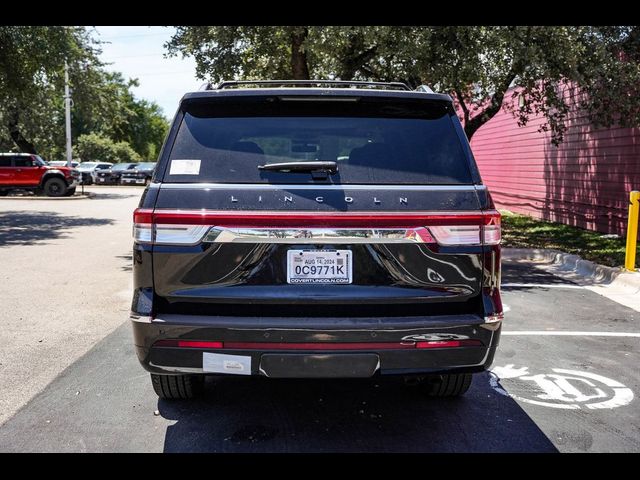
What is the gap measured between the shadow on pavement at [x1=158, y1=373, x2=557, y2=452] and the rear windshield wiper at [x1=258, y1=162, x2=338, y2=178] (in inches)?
60.8

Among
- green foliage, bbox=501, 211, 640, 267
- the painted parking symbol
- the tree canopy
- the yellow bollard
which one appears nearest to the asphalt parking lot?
the painted parking symbol

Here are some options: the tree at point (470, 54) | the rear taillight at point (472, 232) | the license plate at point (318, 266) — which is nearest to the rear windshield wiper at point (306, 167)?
the license plate at point (318, 266)

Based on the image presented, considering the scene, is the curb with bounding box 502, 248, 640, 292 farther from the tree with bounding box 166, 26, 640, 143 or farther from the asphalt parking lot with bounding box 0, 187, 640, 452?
the tree with bounding box 166, 26, 640, 143

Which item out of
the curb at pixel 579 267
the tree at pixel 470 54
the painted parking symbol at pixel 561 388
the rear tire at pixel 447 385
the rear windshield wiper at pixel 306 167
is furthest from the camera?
the tree at pixel 470 54

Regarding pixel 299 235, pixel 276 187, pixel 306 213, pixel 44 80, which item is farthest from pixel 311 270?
pixel 44 80

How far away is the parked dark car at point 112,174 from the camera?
41.7m

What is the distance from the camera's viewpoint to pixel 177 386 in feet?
13.1

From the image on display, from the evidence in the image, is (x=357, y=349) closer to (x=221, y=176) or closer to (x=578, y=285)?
(x=221, y=176)

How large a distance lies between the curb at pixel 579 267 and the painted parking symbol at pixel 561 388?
4.02m

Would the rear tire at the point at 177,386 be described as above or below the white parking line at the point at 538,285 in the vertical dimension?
above

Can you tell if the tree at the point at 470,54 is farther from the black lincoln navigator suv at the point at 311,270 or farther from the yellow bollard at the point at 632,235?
the black lincoln navigator suv at the point at 311,270

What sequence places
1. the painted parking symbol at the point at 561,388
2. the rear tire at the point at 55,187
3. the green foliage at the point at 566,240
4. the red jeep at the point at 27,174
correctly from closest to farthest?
the painted parking symbol at the point at 561,388
the green foliage at the point at 566,240
the red jeep at the point at 27,174
the rear tire at the point at 55,187

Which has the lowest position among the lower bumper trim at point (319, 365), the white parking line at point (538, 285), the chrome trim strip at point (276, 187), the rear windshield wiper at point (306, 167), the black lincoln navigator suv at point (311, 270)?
the white parking line at point (538, 285)

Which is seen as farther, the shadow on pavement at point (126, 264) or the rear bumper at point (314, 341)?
the shadow on pavement at point (126, 264)
